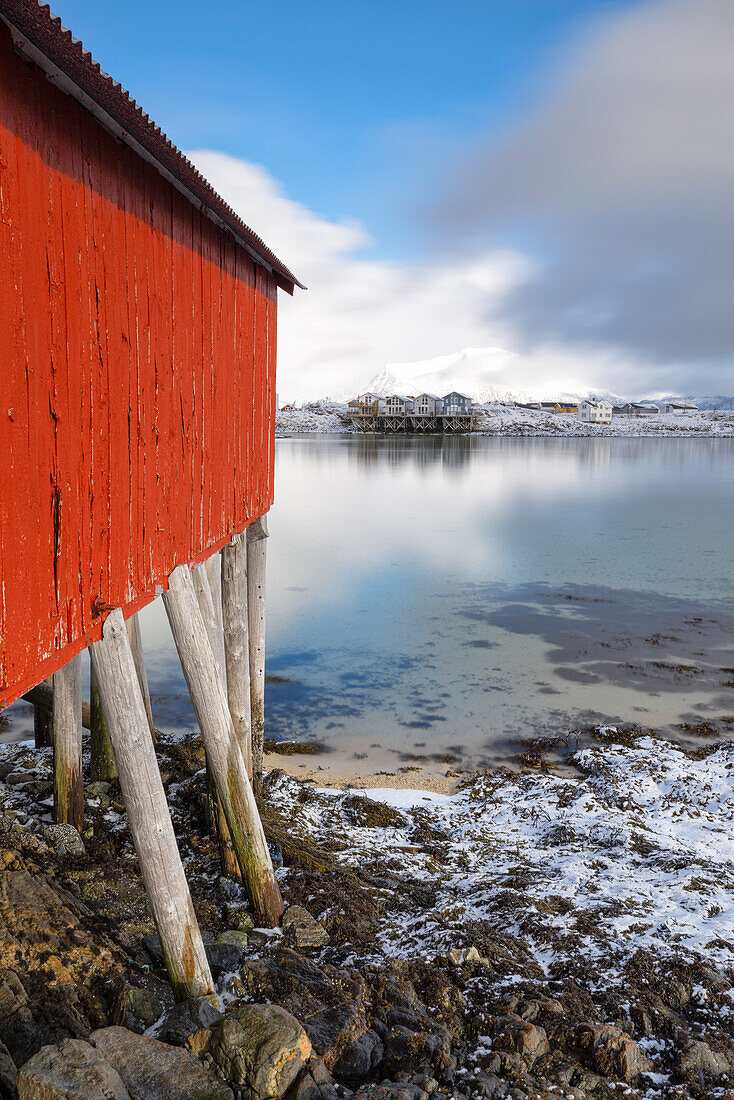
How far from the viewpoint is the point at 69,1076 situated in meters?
3.12

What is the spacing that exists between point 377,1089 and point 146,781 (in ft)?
7.01

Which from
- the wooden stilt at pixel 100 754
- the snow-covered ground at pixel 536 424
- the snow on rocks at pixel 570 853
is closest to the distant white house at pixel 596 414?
the snow-covered ground at pixel 536 424

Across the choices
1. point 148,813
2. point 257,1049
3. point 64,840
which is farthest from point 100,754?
point 257,1049

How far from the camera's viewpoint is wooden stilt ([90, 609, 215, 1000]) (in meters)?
4.31

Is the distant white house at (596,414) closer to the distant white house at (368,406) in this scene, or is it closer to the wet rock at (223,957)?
the distant white house at (368,406)

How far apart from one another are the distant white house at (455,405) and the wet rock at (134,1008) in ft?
387

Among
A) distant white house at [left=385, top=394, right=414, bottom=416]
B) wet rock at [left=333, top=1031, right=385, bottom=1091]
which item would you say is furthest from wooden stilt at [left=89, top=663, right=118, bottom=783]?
distant white house at [left=385, top=394, right=414, bottom=416]

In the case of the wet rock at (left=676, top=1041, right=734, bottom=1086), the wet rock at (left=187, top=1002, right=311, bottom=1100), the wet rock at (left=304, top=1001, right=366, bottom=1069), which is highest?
the wet rock at (left=187, top=1002, right=311, bottom=1100)

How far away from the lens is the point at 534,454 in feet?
265

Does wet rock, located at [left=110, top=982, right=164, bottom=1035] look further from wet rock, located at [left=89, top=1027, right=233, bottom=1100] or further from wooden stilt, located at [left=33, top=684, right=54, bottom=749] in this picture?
wooden stilt, located at [left=33, top=684, right=54, bottom=749]

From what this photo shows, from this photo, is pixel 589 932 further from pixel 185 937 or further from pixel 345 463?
pixel 345 463

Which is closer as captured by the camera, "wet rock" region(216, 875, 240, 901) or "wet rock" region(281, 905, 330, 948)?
"wet rock" region(281, 905, 330, 948)

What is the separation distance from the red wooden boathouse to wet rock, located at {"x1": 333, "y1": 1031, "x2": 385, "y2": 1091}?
3.48 feet

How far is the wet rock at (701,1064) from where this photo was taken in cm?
428
